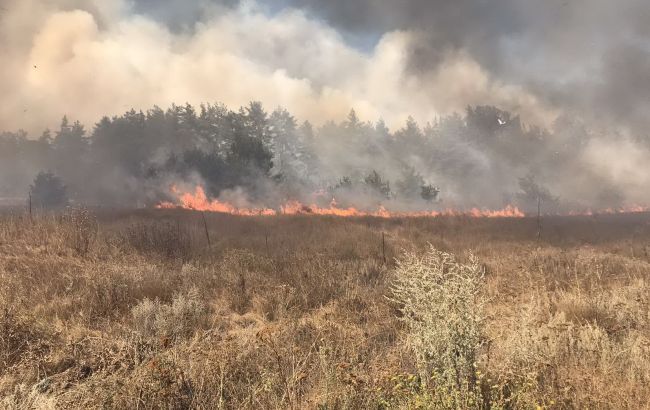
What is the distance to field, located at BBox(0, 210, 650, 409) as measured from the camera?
11.6 feet

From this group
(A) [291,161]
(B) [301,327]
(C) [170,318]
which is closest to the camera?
(B) [301,327]

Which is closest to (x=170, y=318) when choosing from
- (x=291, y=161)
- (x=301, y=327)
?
(x=301, y=327)

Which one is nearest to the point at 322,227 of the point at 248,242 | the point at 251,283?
the point at 248,242

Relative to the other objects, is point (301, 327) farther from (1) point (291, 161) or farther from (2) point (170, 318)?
(1) point (291, 161)

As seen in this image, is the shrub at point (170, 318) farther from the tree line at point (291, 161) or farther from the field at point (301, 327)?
the tree line at point (291, 161)

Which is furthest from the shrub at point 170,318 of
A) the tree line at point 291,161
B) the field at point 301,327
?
the tree line at point 291,161

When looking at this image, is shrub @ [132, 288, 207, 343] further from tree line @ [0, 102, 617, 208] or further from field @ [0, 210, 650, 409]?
tree line @ [0, 102, 617, 208]

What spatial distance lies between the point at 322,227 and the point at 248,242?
5.25m

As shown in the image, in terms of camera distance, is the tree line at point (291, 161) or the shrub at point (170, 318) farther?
the tree line at point (291, 161)

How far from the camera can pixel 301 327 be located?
6.22 metres

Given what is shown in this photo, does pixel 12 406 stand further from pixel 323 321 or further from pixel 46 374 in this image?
pixel 323 321

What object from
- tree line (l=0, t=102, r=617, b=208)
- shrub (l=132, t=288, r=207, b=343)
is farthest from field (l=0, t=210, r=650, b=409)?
tree line (l=0, t=102, r=617, b=208)

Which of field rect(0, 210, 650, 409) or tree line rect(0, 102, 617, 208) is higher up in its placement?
tree line rect(0, 102, 617, 208)

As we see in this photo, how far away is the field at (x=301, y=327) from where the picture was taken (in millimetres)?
3541
